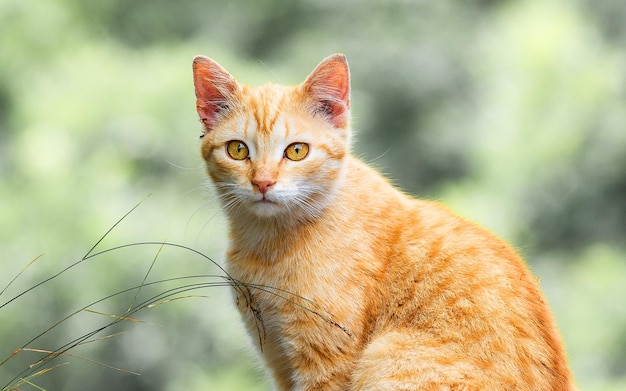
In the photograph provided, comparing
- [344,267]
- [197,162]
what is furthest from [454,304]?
[197,162]

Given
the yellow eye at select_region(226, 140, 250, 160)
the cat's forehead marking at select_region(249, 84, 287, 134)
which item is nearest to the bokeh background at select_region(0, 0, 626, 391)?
the cat's forehead marking at select_region(249, 84, 287, 134)

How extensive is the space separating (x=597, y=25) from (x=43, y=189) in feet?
13.1

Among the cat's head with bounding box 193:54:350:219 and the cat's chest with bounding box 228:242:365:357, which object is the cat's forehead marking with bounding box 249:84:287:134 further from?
the cat's chest with bounding box 228:242:365:357

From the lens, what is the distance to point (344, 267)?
2.37 meters

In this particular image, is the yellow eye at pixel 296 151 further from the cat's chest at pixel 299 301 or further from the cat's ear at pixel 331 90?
the cat's chest at pixel 299 301

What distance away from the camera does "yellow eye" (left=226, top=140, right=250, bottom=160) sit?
2.38 metres

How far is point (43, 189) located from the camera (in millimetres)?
4812

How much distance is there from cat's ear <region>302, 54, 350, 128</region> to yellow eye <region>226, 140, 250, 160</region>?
24 cm

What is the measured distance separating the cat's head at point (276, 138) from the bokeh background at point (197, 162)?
142cm

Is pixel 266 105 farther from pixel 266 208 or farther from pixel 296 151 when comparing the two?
pixel 266 208

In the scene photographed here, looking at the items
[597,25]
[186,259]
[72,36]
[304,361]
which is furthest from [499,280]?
[72,36]

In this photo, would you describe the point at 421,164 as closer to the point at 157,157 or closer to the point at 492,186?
the point at 492,186

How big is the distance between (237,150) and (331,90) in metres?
0.33

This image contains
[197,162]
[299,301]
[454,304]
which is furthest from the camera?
[197,162]
